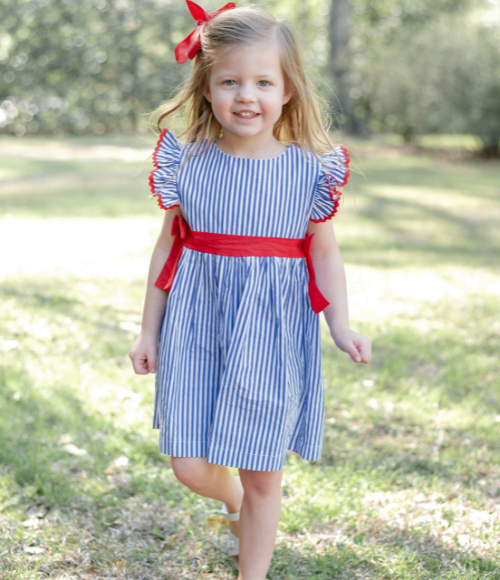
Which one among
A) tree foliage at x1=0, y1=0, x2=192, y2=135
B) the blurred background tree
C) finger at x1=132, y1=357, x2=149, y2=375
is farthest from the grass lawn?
tree foliage at x1=0, y1=0, x2=192, y2=135

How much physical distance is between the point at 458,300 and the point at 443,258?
131 centimetres

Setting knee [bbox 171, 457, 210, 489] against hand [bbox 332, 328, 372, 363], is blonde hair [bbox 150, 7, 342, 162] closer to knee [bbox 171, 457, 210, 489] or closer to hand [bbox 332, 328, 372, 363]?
hand [bbox 332, 328, 372, 363]

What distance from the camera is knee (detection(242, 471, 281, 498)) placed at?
6.17 feet

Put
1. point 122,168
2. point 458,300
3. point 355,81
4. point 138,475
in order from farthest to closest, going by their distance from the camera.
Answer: point 355,81 < point 122,168 < point 458,300 < point 138,475

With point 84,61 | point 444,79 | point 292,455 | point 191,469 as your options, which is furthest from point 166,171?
point 84,61

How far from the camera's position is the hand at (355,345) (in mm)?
1890

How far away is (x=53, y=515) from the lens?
2295mm

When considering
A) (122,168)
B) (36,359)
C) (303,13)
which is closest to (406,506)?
(36,359)

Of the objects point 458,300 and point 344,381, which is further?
point 458,300

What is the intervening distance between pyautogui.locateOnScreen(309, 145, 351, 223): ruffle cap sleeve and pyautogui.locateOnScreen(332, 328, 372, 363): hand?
0.33 meters

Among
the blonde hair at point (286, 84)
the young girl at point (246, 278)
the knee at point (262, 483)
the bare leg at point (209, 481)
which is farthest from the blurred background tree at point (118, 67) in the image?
the knee at point (262, 483)

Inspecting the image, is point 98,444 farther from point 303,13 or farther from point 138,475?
point 303,13

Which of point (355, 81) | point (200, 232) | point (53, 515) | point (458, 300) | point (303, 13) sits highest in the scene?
point (303, 13)

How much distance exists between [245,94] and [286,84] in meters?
0.18
